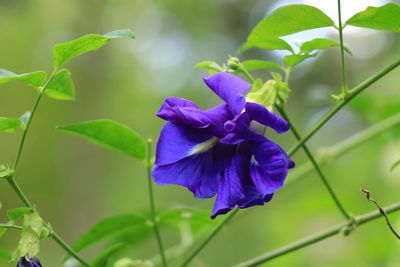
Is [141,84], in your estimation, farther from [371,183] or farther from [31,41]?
[371,183]

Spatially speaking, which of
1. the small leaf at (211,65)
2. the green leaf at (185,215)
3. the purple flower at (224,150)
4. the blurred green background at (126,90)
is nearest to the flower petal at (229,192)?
the purple flower at (224,150)

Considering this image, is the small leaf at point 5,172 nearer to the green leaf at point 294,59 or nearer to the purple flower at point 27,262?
the purple flower at point 27,262

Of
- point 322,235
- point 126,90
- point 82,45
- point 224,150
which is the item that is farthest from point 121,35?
point 126,90

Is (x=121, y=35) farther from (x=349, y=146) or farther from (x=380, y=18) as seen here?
(x=349, y=146)

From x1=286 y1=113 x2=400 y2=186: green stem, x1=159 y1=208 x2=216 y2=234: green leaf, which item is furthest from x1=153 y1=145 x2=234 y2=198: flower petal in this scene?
x1=286 y1=113 x2=400 y2=186: green stem

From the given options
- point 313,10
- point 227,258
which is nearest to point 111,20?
point 227,258
